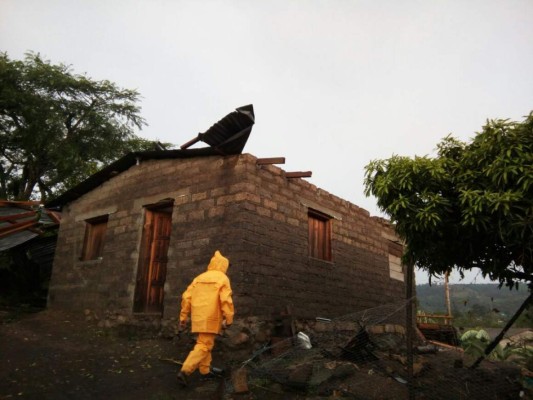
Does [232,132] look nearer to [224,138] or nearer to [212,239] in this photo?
[224,138]

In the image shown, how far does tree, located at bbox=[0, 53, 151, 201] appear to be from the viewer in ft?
61.9

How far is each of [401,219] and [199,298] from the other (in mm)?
2898

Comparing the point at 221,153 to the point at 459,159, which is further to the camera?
the point at 221,153

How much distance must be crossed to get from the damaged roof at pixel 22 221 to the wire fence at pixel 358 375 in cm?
860

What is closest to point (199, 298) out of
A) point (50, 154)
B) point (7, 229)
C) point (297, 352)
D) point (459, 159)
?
point (297, 352)

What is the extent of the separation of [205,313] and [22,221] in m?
8.96

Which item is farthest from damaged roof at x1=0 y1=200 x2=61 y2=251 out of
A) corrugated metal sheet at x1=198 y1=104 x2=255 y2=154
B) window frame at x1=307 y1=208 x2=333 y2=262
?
window frame at x1=307 y1=208 x2=333 y2=262

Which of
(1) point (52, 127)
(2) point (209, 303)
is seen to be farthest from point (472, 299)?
(2) point (209, 303)

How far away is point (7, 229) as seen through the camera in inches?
441

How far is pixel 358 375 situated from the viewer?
18.5ft

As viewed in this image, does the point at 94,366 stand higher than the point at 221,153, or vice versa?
the point at 221,153

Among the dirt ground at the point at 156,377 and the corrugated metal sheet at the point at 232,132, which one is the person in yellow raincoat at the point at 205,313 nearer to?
the dirt ground at the point at 156,377

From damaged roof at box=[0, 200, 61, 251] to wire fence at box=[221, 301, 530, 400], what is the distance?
28.2ft

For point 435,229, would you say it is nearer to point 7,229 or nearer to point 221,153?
point 221,153
